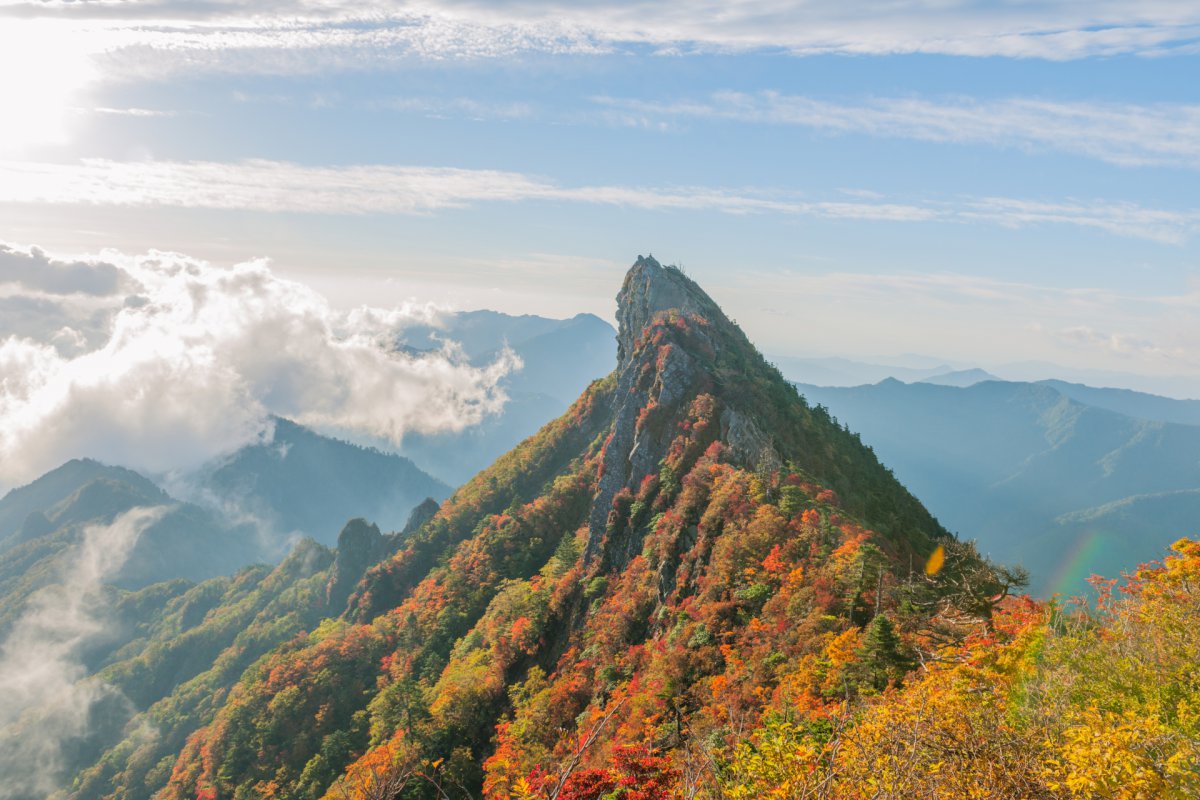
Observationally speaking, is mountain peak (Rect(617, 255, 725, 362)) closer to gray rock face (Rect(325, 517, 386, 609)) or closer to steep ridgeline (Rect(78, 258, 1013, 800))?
steep ridgeline (Rect(78, 258, 1013, 800))

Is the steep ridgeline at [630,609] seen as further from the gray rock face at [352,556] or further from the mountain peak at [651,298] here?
the gray rock face at [352,556]

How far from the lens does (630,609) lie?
208 ft

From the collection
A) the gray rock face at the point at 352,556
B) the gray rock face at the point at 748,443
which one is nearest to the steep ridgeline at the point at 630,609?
the gray rock face at the point at 748,443

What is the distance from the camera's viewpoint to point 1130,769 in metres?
13.5

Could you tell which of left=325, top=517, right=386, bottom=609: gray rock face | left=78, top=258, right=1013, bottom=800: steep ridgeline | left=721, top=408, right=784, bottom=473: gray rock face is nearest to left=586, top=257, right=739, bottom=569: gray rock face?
left=78, top=258, right=1013, bottom=800: steep ridgeline

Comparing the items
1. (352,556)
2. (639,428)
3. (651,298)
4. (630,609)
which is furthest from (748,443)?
(352,556)

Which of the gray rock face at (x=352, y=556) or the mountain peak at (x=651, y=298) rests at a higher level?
the mountain peak at (x=651, y=298)

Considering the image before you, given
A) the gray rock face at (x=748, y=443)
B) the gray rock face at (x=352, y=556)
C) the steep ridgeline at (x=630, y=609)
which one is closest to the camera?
the steep ridgeline at (x=630, y=609)

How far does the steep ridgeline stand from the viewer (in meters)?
37.7

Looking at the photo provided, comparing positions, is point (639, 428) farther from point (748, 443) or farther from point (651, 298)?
point (651, 298)

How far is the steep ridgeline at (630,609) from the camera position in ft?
124

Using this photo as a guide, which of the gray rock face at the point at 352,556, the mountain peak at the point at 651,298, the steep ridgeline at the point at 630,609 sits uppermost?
the mountain peak at the point at 651,298

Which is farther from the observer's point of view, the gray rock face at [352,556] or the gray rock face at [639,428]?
the gray rock face at [352,556]

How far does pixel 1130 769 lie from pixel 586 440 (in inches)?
4875
